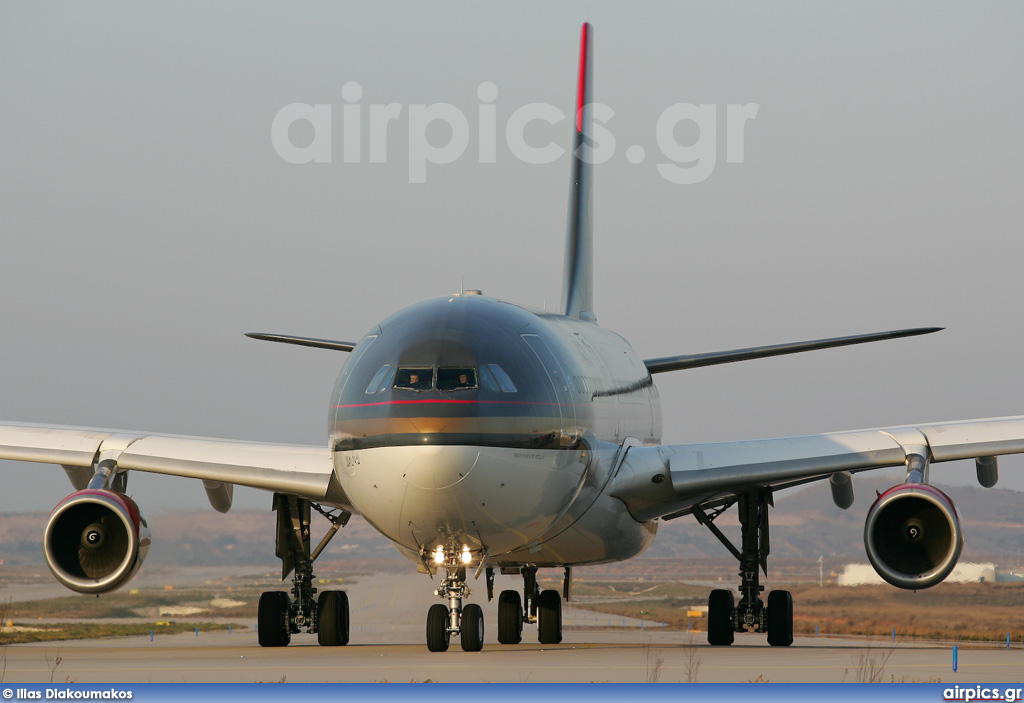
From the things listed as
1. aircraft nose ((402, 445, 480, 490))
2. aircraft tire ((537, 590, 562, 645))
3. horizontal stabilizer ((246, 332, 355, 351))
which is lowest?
aircraft tire ((537, 590, 562, 645))

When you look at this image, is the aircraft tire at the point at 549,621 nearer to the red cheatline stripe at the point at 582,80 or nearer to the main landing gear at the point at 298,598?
the main landing gear at the point at 298,598

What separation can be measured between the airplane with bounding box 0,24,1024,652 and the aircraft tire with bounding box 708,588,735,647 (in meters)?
0.03

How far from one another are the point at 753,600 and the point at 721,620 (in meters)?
0.52

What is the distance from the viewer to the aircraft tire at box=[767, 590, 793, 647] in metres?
19.6

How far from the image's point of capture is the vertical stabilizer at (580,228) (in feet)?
80.1

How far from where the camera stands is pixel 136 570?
16.2 meters

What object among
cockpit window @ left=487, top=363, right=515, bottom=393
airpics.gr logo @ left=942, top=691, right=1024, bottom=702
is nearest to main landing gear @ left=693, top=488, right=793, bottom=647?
cockpit window @ left=487, top=363, right=515, bottom=393

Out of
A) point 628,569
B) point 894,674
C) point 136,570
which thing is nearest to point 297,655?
point 136,570

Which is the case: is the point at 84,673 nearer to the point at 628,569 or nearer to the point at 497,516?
the point at 497,516

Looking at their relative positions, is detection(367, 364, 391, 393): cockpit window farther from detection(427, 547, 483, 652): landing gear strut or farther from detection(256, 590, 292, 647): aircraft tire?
detection(256, 590, 292, 647): aircraft tire

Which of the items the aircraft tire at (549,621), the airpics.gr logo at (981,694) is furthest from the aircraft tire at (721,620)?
the airpics.gr logo at (981,694)

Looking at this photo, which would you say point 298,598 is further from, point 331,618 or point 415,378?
point 415,378

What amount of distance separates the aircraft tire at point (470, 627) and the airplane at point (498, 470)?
0.03 metres

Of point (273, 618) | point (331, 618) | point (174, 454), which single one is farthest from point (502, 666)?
point (273, 618)
